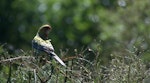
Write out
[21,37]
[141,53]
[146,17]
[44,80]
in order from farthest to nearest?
[21,37] → [146,17] → [141,53] → [44,80]

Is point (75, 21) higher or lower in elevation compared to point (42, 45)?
higher

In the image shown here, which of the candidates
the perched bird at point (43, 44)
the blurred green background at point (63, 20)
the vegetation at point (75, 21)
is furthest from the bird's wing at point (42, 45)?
the blurred green background at point (63, 20)

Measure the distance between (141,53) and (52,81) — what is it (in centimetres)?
56

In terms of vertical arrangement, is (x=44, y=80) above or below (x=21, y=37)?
below

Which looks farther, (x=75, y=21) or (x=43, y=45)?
(x=75, y=21)

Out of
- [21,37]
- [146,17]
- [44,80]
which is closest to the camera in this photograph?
[44,80]

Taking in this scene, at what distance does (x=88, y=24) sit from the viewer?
2402cm

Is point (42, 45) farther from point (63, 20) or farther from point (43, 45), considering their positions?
point (63, 20)

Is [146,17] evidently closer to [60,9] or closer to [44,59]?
[60,9]

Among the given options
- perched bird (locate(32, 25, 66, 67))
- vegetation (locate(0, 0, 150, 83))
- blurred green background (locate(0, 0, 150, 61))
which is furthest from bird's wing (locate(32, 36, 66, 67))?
blurred green background (locate(0, 0, 150, 61))

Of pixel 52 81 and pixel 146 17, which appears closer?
pixel 52 81

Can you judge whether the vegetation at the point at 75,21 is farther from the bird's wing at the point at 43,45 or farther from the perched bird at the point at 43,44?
the bird's wing at the point at 43,45

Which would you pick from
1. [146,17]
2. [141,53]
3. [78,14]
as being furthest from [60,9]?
[141,53]

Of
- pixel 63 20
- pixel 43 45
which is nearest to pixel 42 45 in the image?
pixel 43 45
